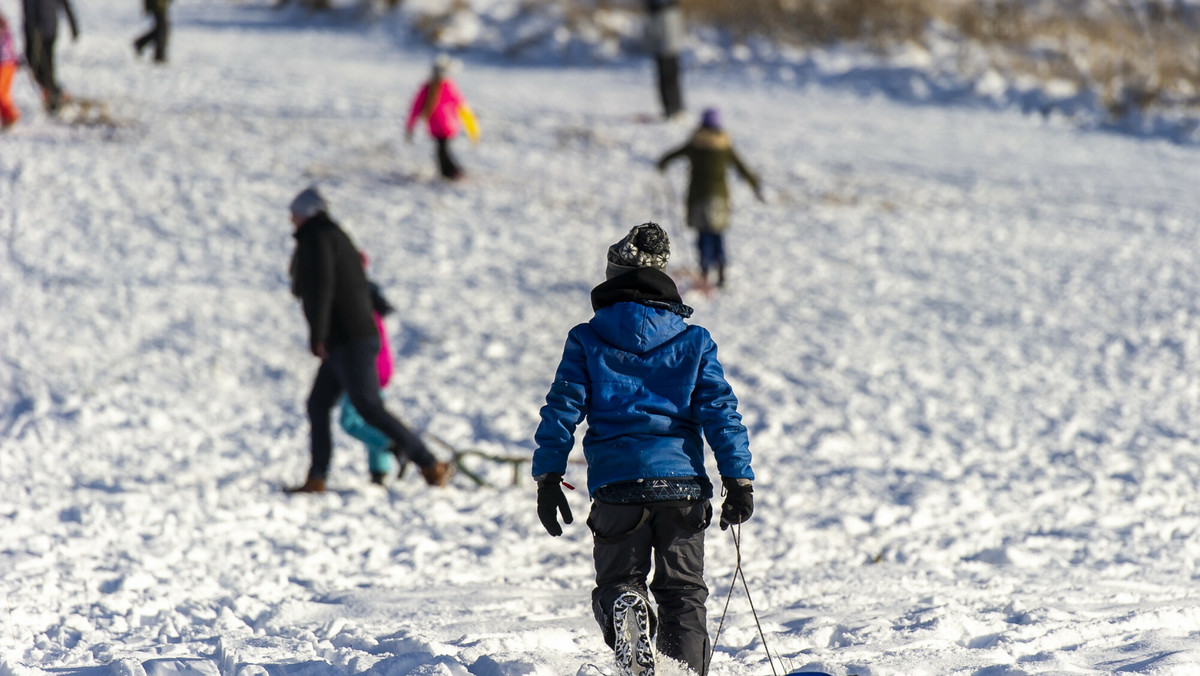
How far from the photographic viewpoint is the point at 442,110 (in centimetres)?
1118

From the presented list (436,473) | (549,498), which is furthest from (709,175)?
(549,498)

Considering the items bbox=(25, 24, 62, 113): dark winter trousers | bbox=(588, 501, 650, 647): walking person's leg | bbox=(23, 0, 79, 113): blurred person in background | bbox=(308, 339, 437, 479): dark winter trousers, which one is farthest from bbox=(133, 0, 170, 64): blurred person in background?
bbox=(588, 501, 650, 647): walking person's leg

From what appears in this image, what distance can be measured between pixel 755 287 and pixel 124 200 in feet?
20.7

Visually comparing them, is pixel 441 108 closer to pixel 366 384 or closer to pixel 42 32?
pixel 42 32

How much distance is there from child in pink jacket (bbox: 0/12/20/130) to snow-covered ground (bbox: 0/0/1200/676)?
0.97 ft

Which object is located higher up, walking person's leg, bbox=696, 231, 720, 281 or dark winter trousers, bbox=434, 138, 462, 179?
dark winter trousers, bbox=434, 138, 462, 179

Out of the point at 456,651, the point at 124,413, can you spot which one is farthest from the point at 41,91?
the point at 456,651

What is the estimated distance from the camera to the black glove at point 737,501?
2.98 metres

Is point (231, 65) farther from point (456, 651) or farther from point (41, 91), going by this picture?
point (456, 651)

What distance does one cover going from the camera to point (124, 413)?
675cm

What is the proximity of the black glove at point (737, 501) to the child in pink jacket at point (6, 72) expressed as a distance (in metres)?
10.5

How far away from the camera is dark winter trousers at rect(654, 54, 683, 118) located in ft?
48.0

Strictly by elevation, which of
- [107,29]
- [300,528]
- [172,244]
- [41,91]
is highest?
[107,29]

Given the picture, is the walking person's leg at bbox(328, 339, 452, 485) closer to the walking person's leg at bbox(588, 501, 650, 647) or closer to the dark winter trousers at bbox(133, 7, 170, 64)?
the walking person's leg at bbox(588, 501, 650, 647)
